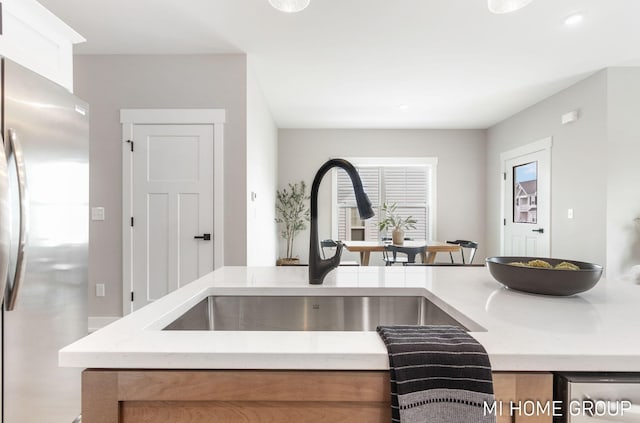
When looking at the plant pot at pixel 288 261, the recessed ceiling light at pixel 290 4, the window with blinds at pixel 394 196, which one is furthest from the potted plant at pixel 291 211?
the recessed ceiling light at pixel 290 4

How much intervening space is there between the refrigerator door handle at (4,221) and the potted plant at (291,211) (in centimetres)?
461

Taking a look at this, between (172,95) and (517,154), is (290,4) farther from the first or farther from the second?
(517,154)

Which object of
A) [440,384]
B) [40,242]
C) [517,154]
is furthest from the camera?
[517,154]

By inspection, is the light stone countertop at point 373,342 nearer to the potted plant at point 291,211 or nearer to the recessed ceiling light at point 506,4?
the recessed ceiling light at point 506,4

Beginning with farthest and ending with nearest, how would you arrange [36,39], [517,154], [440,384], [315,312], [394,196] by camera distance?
1. [394,196]
2. [517,154]
3. [36,39]
4. [315,312]
5. [440,384]

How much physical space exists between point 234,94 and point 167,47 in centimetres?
71

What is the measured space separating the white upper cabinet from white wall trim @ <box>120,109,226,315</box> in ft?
4.35

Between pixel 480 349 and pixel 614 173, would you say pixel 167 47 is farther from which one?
pixel 614 173

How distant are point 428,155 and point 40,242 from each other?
5.69 m

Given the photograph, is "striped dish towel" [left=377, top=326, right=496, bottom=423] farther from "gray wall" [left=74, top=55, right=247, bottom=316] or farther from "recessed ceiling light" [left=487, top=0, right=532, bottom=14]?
"gray wall" [left=74, top=55, right=247, bottom=316]

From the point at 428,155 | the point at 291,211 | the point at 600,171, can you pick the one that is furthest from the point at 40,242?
the point at 428,155

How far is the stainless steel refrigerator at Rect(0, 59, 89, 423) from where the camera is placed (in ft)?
4.03

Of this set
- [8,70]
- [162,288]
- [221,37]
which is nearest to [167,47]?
[221,37]

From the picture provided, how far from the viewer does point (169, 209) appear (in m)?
3.16
